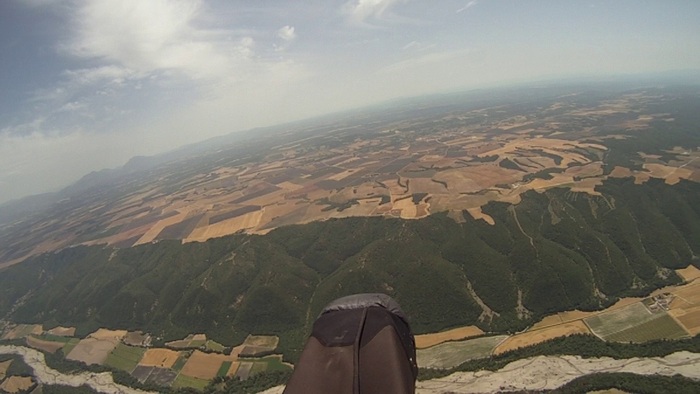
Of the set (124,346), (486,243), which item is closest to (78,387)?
(124,346)

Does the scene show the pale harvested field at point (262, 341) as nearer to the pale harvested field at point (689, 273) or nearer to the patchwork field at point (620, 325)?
the patchwork field at point (620, 325)

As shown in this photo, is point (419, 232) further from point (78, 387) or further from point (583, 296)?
point (78, 387)

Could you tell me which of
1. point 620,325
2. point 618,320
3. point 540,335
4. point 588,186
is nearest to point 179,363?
point 540,335

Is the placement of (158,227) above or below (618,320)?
above

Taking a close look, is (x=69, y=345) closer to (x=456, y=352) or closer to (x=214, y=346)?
(x=214, y=346)

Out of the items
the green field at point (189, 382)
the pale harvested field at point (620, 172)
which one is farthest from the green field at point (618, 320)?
the green field at point (189, 382)

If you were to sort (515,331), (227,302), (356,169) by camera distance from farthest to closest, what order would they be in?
(356,169)
(227,302)
(515,331)
